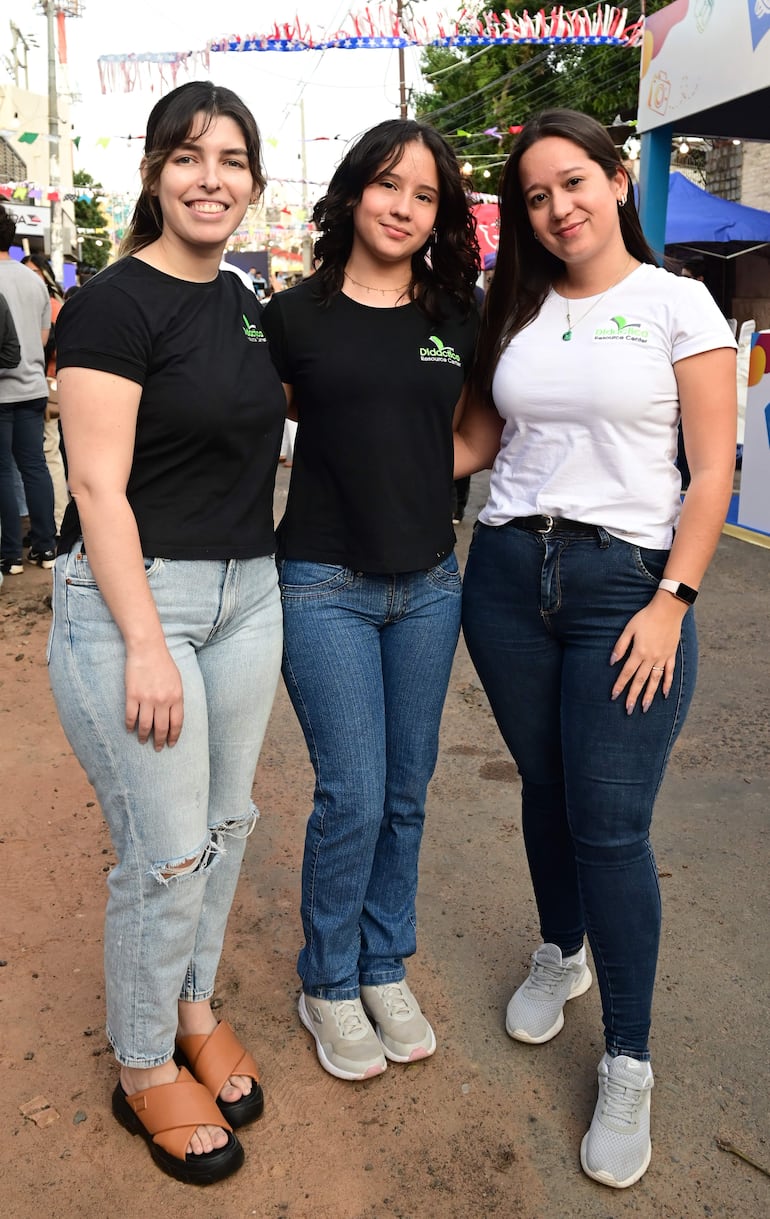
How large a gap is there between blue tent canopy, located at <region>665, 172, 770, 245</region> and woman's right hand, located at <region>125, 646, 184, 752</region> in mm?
11718

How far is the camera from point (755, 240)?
13.0 meters

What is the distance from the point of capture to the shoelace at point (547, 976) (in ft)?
8.58

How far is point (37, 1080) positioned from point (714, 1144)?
151cm

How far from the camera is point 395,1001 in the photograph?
254 centimetres

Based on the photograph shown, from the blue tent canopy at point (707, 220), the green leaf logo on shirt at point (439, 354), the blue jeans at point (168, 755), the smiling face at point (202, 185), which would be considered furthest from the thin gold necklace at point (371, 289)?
the blue tent canopy at point (707, 220)

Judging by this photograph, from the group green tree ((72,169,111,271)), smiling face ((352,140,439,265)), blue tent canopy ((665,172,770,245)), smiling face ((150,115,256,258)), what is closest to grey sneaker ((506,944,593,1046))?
smiling face ((352,140,439,265))

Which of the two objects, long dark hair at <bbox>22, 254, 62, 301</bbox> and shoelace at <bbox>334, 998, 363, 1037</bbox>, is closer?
shoelace at <bbox>334, 998, 363, 1037</bbox>

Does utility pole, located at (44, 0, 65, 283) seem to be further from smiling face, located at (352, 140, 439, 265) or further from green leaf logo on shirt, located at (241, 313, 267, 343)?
green leaf logo on shirt, located at (241, 313, 267, 343)

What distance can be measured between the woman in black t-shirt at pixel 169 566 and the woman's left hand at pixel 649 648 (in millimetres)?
709

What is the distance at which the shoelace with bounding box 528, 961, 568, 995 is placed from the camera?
8.58ft

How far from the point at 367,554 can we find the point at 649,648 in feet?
2.01

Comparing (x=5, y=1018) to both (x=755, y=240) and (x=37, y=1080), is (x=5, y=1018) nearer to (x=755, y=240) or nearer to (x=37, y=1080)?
(x=37, y=1080)

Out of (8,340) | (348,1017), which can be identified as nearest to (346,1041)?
(348,1017)

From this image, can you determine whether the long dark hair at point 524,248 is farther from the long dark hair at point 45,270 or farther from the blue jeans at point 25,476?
the long dark hair at point 45,270
